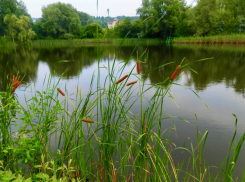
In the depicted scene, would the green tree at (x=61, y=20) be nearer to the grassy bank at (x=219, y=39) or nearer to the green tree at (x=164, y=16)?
the green tree at (x=164, y=16)

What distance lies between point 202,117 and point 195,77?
3.55 metres

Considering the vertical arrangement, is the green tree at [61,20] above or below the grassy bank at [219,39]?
above

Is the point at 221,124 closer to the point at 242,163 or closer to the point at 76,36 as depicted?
the point at 242,163

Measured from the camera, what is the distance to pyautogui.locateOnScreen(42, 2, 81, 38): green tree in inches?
1351

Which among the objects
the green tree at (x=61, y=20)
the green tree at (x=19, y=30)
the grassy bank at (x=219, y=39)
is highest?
the green tree at (x=61, y=20)

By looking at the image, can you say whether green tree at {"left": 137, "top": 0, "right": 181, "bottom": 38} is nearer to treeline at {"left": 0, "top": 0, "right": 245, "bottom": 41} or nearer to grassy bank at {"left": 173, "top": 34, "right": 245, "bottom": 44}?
treeline at {"left": 0, "top": 0, "right": 245, "bottom": 41}

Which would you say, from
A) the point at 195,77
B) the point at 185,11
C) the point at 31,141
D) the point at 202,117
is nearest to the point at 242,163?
the point at 202,117

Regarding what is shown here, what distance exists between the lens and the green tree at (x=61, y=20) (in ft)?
113

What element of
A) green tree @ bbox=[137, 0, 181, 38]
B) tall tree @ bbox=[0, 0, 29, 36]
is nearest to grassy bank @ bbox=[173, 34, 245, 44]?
green tree @ bbox=[137, 0, 181, 38]

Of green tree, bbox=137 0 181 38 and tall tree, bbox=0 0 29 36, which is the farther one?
green tree, bbox=137 0 181 38

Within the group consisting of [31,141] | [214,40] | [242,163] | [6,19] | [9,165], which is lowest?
[242,163]

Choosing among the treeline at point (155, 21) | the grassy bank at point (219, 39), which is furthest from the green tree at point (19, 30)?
the grassy bank at point (219, 39)

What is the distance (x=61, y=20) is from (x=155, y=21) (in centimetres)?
1550

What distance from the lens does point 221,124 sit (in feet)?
10.3
